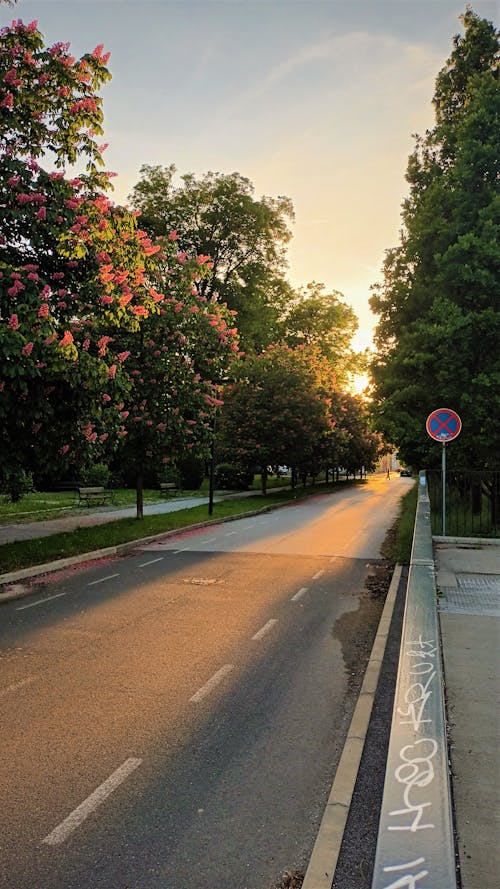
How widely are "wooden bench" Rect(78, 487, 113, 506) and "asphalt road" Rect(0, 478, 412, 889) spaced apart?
16442 millimetres

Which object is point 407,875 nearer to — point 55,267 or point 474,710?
point 474,710

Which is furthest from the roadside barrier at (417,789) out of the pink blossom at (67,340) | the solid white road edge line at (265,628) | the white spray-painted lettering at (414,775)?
the pink blossom at (67,340)

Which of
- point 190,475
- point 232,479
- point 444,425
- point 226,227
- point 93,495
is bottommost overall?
point 93,495

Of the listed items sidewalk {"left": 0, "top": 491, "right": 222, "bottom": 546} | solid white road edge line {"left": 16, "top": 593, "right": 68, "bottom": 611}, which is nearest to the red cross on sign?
solid white road edge line {"left": 16, "top": 593, "right": 68, "bottom": 611}

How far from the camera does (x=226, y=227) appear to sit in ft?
137

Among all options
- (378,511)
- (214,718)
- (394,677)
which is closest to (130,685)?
(214,718)

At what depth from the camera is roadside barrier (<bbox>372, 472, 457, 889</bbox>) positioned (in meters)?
2.85

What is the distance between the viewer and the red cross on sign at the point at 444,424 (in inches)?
595

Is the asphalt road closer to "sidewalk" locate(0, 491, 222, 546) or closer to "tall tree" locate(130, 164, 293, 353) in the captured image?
"sidewalk" locate(0, 491, 222, 546)

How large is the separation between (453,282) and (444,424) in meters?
5.23

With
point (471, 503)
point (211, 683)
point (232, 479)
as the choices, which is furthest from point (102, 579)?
point (232, 479)

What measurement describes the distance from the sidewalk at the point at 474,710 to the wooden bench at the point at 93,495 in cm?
1938

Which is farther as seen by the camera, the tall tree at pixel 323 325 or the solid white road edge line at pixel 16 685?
the tall tree at pixel 323 325

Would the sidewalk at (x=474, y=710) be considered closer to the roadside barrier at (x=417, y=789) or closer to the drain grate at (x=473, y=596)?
the drain grate at (x=473, y=596)
